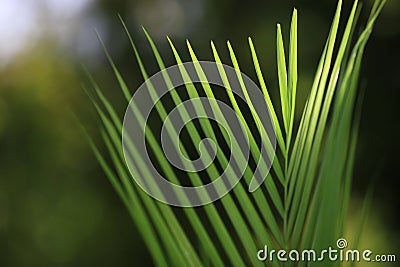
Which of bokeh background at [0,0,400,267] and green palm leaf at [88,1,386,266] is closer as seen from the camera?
green palm leaf at [88,1,386,266]

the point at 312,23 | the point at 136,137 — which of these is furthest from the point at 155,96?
the point at 312,23

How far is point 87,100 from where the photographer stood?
3.89 ft

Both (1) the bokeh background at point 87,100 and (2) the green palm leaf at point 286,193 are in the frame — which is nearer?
(2) the green palm leaf at point 286,193

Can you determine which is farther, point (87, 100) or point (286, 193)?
point (87, 100)

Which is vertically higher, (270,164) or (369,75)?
(369,75)

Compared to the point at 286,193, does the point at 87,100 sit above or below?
above

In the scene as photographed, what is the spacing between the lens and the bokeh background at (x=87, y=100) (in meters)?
1.25

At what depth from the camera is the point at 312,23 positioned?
1282 millimetres

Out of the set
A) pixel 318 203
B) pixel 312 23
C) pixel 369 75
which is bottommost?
pixel 318 203

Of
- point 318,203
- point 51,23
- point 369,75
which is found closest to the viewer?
point 318,203

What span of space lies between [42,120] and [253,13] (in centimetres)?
59

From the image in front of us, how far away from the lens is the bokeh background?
4.09 ft

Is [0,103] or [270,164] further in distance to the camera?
[0,103]

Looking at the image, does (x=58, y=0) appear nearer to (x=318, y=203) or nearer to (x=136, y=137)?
(x=136, y=137)
